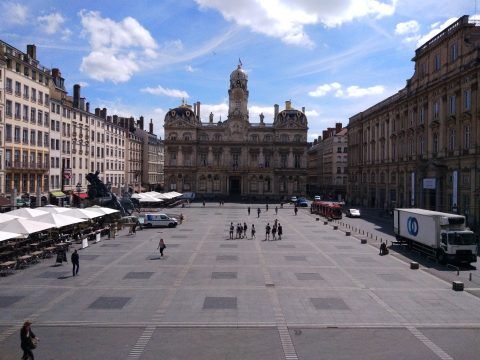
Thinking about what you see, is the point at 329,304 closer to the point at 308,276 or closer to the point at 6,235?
the point at 308,276

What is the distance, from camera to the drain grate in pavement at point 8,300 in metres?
18.7

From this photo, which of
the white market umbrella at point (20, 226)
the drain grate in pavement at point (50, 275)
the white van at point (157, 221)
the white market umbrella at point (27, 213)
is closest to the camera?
the drain grate in pavement at point (50, 275)

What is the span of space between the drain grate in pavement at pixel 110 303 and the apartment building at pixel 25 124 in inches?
1299

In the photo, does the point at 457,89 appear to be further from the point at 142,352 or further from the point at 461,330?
the point at 142,352

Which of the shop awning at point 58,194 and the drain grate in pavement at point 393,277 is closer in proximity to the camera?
the drain grate in pavement at point 393,277

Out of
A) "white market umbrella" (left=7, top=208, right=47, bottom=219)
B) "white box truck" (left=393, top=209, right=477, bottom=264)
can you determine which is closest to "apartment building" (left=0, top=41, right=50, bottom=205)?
"white market umbrella" (left=7, top=208, right=47, bottom=219)

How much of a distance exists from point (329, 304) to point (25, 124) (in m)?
47.2

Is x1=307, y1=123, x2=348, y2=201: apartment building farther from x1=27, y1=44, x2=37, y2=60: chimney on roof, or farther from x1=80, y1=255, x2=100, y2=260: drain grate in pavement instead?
x1=80, y1=255, x2=100, y2=260: drain grate in pavement

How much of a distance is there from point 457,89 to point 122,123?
76578 millimetres

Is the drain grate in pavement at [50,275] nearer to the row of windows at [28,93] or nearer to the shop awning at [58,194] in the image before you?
the row of windows at [28,93]

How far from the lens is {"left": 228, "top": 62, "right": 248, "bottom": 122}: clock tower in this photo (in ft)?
358

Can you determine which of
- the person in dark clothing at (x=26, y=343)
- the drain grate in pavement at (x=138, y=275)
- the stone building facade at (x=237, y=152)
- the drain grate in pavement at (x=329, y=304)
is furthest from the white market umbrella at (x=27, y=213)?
the stone building facade at (x=237, y=152)

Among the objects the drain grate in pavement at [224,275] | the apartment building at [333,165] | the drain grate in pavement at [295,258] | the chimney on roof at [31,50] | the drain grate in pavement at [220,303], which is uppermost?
the chimney on roof at [31,50]

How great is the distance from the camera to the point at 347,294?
21.1 meters
